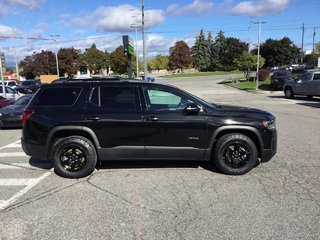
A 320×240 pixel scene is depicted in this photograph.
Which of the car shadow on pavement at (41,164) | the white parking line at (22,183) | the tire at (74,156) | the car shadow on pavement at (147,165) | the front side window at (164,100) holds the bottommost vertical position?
the car shadow on pavement at (41,164)

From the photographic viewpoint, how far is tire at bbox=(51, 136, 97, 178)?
252 inches

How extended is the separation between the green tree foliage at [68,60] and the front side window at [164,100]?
84.8 meters

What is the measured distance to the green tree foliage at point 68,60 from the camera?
86.9 meters

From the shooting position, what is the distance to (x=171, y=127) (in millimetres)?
6262

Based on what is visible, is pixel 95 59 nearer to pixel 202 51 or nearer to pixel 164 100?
pixel 202 51

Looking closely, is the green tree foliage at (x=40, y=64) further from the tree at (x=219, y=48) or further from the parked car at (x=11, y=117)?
the parked car at (x=11, y=117)

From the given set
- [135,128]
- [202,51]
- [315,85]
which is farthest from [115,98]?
[202,51]

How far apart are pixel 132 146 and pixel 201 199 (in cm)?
174

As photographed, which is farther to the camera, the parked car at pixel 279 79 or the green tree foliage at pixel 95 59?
the green tree foliage at pixel 95 59

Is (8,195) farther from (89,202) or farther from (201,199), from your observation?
(201,199)

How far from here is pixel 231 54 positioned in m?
106

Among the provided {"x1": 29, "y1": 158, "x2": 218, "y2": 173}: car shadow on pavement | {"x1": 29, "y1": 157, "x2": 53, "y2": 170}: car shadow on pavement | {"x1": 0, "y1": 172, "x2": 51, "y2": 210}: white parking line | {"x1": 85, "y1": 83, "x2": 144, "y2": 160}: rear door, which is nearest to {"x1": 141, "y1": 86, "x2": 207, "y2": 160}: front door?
{"x1": 85, "y1": 83, "x2": 144, "y2": 160}: rear door

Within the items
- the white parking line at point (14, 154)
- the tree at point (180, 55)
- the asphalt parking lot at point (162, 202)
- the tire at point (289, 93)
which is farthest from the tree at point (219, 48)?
the asphalt parking lot at point (162, 202)

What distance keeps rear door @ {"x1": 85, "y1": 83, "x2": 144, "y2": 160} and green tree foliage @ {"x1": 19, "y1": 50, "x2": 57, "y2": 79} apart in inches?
3336
